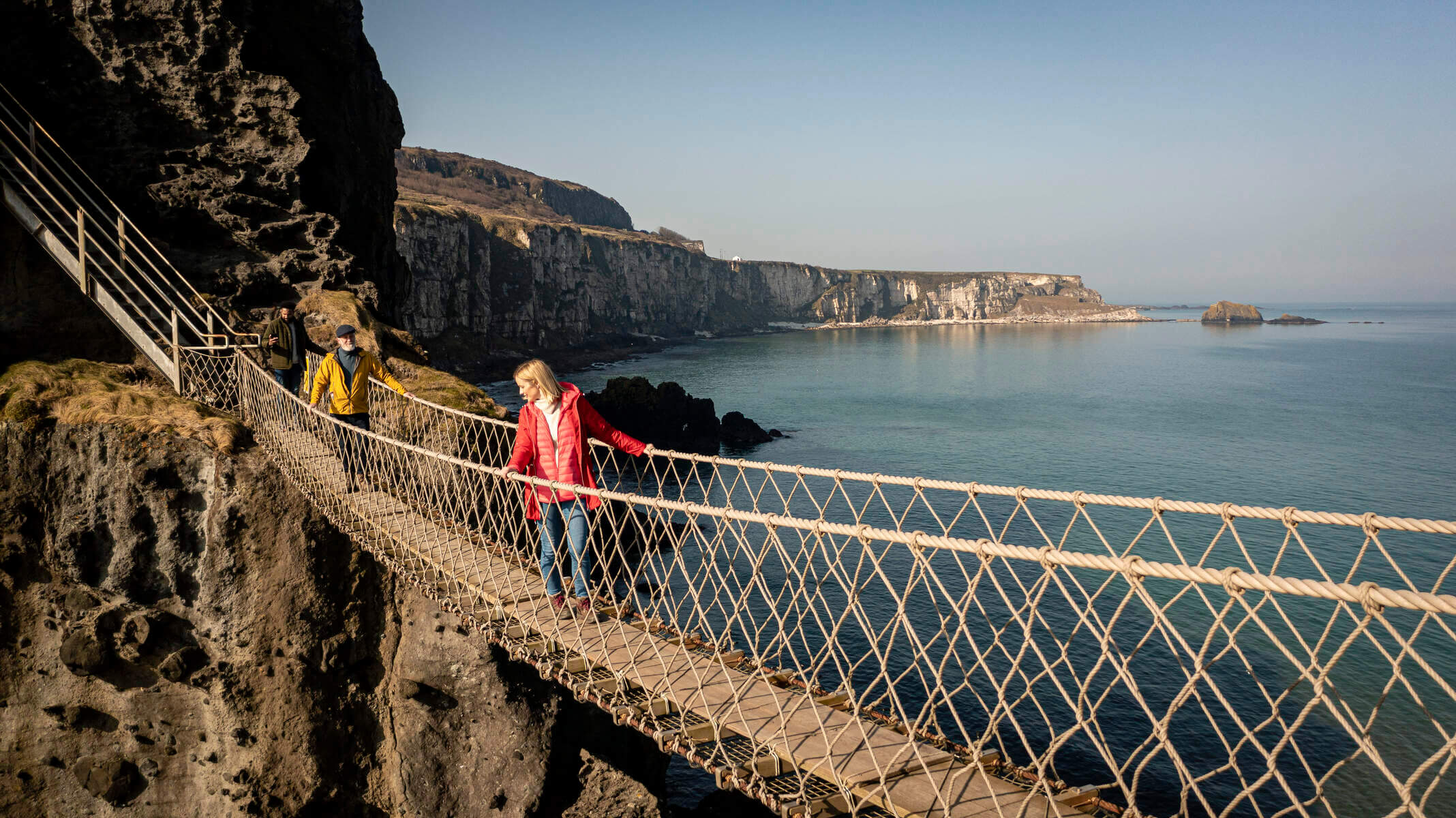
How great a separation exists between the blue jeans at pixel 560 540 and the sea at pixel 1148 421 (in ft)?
14.7

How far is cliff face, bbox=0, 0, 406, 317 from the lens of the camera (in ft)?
39.7

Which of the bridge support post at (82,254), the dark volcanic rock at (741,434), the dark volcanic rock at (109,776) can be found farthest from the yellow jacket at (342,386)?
the dark volcanic rock at (741,434)

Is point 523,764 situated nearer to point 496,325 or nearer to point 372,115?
point 372,115

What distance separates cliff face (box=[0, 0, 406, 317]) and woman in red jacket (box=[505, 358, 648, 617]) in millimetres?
8792

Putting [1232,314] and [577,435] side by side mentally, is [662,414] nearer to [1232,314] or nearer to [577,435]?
[577,435]

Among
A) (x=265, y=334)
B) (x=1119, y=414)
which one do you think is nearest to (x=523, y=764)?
(x=265, y=334)

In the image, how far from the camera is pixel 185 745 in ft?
26.0

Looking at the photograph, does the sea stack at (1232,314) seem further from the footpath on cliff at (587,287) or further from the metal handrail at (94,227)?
the metal handrail at (94,227)

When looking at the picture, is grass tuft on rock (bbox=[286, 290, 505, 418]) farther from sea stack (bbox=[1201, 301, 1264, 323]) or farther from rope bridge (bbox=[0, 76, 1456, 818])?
sea stack (bbox=[1201, 301, 1264, 323])

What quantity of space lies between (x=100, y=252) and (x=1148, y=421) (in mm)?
42918

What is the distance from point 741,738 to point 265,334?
8072mm

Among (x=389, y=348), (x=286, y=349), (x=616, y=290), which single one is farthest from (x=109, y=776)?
(x=616, y=290)

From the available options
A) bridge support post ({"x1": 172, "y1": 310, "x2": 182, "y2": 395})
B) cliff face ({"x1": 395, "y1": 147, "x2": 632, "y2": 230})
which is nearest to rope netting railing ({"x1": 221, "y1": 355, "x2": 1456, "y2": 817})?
bridge support post ({"x1": 172, "y1": 310, "x2": 182, "y2": 395})

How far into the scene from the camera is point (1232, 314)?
152125 mm
